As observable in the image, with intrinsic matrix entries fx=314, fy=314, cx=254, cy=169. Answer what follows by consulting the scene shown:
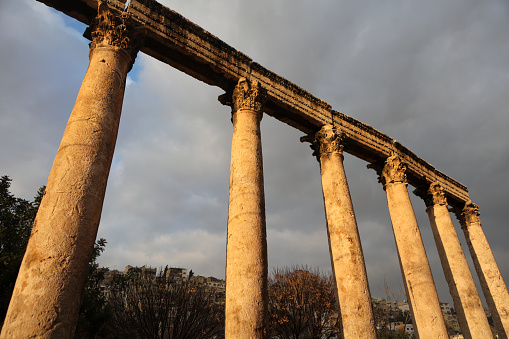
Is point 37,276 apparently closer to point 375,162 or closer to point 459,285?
point 375,162

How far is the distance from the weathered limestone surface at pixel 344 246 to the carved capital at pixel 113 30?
786cm

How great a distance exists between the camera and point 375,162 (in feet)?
52.3

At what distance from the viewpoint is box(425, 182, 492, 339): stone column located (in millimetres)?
14688

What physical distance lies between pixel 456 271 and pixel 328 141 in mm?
9779

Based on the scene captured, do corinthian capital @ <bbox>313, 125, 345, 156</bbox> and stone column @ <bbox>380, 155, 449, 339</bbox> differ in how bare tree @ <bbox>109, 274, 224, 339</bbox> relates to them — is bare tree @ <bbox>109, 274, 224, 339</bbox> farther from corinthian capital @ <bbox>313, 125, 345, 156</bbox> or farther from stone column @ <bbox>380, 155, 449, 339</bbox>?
corinthian capital @ <bbox>313, 125, 345, 156</bbox>

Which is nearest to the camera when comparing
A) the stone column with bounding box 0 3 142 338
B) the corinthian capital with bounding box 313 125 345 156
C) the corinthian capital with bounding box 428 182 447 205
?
the stone column with bounding box 0 3 142 338

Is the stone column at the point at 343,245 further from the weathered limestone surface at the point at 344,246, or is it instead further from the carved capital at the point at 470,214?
the carved capital at the point at 470,214

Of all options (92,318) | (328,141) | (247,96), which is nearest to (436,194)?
(328,141)

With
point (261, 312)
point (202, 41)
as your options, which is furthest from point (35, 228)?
point (202, 41)

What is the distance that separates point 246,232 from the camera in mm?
8117

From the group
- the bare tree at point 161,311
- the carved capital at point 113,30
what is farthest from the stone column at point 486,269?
the carved capital at point 113,30

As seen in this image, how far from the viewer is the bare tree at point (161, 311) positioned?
19375mm

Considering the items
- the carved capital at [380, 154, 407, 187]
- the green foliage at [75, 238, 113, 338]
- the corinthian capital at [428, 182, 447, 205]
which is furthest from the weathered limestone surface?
the green foliage at [75, 238, 113, 338]

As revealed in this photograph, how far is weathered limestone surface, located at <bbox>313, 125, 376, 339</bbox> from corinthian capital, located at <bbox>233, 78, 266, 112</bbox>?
11.7 feet
